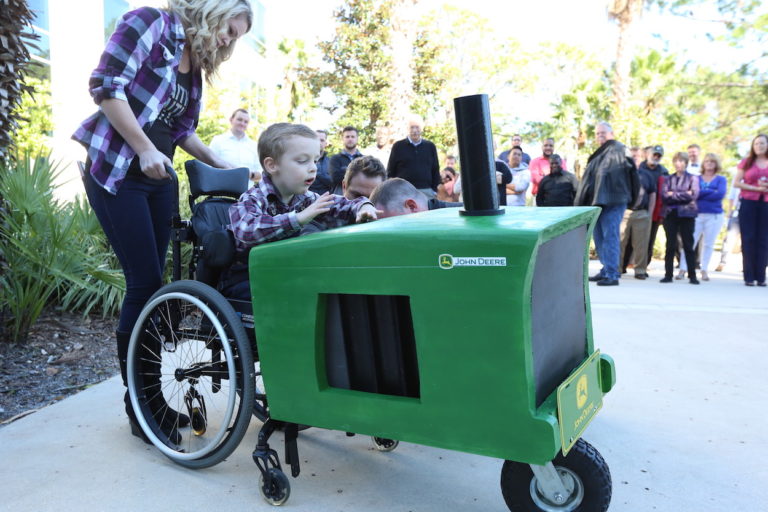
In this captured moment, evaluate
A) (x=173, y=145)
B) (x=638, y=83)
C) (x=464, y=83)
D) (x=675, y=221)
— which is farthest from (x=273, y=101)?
(x=173, y=145)

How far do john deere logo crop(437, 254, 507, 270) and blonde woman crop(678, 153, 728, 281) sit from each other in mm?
7738

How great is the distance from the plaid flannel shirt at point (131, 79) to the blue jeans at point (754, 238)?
7.47 meters

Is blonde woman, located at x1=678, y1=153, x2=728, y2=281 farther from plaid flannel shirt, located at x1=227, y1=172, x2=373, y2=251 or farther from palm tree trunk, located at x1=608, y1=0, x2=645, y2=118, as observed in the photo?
palm tree trunk, located at x1=608, y1=0, x2=645, y2=118

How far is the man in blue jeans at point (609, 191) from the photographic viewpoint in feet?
24.1

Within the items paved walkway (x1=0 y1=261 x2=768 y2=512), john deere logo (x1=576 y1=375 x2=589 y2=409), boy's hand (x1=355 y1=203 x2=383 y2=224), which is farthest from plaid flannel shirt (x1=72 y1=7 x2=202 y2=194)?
john deere logo (x1=576 y1=375 x2=589 y2=409)

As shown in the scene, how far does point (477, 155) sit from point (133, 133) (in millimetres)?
1243

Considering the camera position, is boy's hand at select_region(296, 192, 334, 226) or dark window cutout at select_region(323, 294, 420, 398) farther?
boy's hand at select_region(296, 192, 334, 226)

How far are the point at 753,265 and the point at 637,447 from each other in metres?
6.31

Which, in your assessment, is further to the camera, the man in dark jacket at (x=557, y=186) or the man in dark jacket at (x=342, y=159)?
the man in dark jacket at (x=557, y=186)

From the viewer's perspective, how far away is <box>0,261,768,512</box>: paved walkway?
6.61 feet

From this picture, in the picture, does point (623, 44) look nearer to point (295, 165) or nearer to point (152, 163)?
point (295, 165)

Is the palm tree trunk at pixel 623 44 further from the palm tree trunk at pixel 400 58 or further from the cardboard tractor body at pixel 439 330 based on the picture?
the cardboard tractor body at pixel 439 330

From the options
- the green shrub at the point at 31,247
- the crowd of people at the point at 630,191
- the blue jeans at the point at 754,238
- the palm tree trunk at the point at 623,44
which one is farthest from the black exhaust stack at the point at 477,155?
the palm tree trunk at the point at 623,44

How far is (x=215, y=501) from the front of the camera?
2.01 metres
